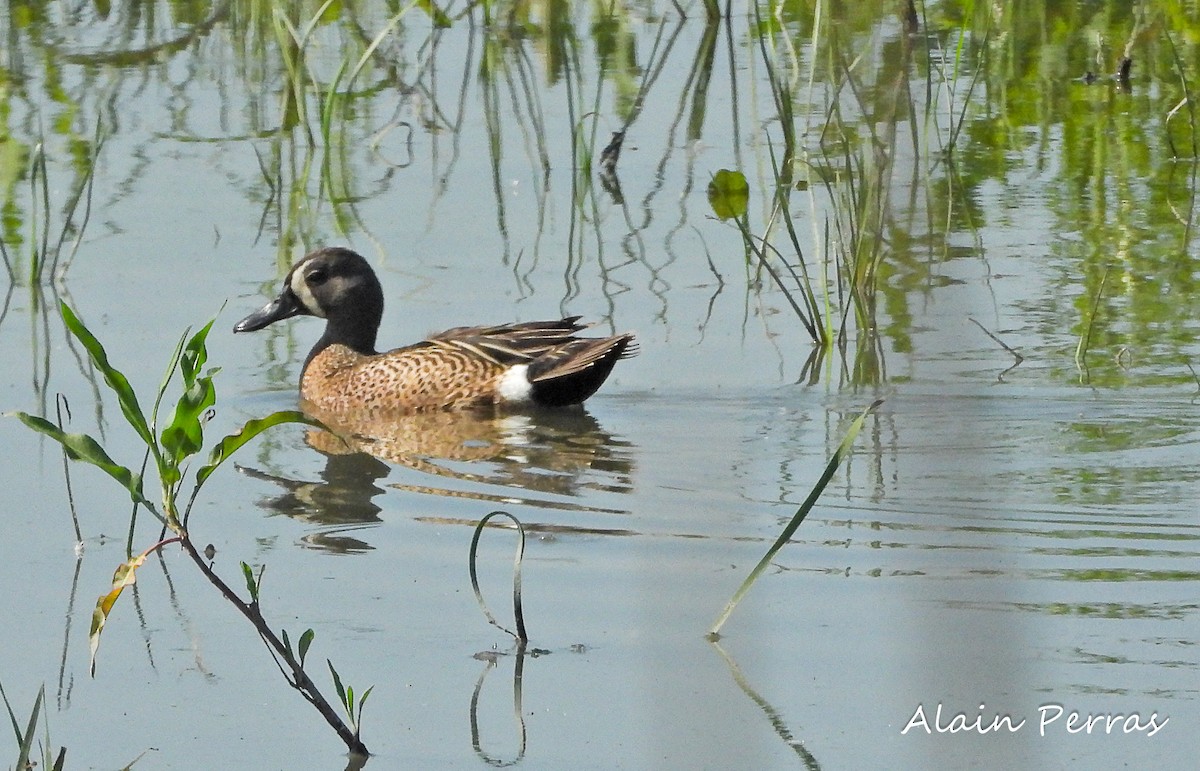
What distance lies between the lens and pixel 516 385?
6984mm

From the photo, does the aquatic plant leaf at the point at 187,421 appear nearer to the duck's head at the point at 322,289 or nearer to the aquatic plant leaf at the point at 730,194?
the duck's head at the point at 322,289

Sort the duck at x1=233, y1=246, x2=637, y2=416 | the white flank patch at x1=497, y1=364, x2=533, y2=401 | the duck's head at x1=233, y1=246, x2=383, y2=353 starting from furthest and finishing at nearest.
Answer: the duck's head at x1=233, y1=246, x2=383, y2=353 < the white flank patch at x1=497, y1=364, x2=533, y2=401 < the duck at x1=233, y1=246, x2=637, y2=416

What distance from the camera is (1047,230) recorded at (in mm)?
7723

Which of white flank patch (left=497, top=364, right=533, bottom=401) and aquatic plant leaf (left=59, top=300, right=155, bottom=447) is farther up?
aquatic plant leaf (left=59, top=300, right=155, bottom=447)

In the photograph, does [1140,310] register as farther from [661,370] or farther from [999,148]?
[999,148]

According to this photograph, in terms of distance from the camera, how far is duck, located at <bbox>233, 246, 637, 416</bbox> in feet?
22.0

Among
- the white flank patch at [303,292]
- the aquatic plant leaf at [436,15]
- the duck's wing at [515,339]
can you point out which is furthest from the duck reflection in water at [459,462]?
the aquatic plant leaf at [436,15]

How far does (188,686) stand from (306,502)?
1.62 m

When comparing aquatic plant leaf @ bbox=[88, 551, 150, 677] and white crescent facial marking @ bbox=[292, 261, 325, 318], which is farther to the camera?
white crescent facial marking @ bbox=[292, 261, 325, 318]

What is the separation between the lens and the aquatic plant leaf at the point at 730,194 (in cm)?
784

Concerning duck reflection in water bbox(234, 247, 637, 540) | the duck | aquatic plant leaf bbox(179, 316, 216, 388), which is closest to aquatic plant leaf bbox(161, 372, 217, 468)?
aquatic plant leaf bbox(179, 316, 216, 388)

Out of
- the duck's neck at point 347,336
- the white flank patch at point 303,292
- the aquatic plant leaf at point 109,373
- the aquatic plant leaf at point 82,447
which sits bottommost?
the duck's neck at point 347,336

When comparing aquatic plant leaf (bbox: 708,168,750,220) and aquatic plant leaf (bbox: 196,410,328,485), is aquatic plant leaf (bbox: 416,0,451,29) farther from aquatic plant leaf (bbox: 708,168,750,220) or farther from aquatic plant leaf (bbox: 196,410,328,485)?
aquatic plant leaf (bbox: 196,410,328,485)

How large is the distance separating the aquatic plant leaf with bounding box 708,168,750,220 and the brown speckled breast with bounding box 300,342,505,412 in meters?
1.37
